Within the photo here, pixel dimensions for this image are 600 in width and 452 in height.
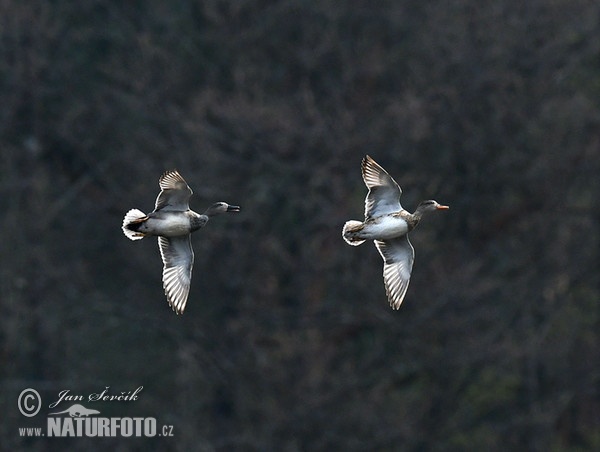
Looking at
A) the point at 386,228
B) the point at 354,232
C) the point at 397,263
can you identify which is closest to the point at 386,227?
the point at 386,228

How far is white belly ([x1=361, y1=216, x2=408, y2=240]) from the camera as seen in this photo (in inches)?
564

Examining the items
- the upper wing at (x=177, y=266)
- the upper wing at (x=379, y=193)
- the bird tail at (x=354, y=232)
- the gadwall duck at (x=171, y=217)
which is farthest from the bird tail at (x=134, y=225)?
the upper wing at (x=379, y=193)

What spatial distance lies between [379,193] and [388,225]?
0.43 m

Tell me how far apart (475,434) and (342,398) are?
11.8ft

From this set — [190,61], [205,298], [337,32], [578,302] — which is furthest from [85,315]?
[578,302]

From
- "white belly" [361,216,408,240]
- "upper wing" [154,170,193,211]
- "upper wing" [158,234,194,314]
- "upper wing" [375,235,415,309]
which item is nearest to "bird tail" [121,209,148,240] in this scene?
"upper wing" [154,170,193,211]

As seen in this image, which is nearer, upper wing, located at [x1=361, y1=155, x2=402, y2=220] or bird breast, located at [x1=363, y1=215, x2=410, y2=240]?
bird breast, located at [x1=363, y1=215, x2=410, y2=240]

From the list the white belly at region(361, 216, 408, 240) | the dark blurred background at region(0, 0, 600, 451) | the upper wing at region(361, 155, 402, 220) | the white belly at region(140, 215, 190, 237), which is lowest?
the white belly at region(140, 215, 190, 237)

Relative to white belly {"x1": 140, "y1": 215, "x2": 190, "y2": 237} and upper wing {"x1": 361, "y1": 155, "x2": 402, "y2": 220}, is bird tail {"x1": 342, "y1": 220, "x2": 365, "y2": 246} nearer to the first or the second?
upper wing {"x1": 361, "y1": 155, "x2": 402, "y2": 220}

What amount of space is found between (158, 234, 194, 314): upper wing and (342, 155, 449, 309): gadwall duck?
140 centimetres

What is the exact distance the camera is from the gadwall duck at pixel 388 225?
14375 mm

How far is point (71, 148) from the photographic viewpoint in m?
30.3

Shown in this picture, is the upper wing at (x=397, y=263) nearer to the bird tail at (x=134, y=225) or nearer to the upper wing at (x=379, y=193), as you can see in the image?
the upper wing at (x=379, y=193)

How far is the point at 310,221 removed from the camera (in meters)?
27.4
